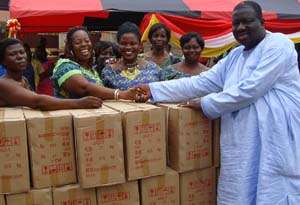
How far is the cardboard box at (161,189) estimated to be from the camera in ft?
7.34

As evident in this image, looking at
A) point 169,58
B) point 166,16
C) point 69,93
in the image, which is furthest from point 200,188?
point 166,16

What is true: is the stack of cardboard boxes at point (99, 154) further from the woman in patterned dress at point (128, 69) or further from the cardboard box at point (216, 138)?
the woman in patterned dress at point (128, 69)

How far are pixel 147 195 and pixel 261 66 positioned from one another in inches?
36.1

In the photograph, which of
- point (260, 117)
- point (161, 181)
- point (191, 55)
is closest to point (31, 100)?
point (161, 181)

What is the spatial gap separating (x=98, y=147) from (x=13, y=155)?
0.40 metres

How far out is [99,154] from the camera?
2020mm

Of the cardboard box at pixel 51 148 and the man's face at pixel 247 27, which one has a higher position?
the man's face at pixel 247 27

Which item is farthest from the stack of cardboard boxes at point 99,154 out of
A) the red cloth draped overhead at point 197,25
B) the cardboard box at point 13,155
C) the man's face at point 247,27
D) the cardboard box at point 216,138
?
the red cloth draped overhead at point 197,25

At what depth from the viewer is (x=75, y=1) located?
19.5 feet

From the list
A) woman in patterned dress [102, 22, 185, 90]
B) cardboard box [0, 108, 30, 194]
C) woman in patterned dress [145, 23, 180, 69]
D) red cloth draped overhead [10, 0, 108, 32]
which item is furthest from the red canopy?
cardboard box [0, 108, 30, 194]

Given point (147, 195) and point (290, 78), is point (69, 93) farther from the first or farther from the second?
point (290, 78)

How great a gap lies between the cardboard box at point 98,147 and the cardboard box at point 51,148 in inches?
2.6

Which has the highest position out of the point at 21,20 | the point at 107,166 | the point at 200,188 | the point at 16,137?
the point at 21,20

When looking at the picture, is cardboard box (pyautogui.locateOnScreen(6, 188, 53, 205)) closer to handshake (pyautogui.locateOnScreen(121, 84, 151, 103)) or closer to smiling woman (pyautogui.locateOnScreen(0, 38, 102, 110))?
smiling woman (pyautogui.locateOnScreen(0, 38, 102, 110))
